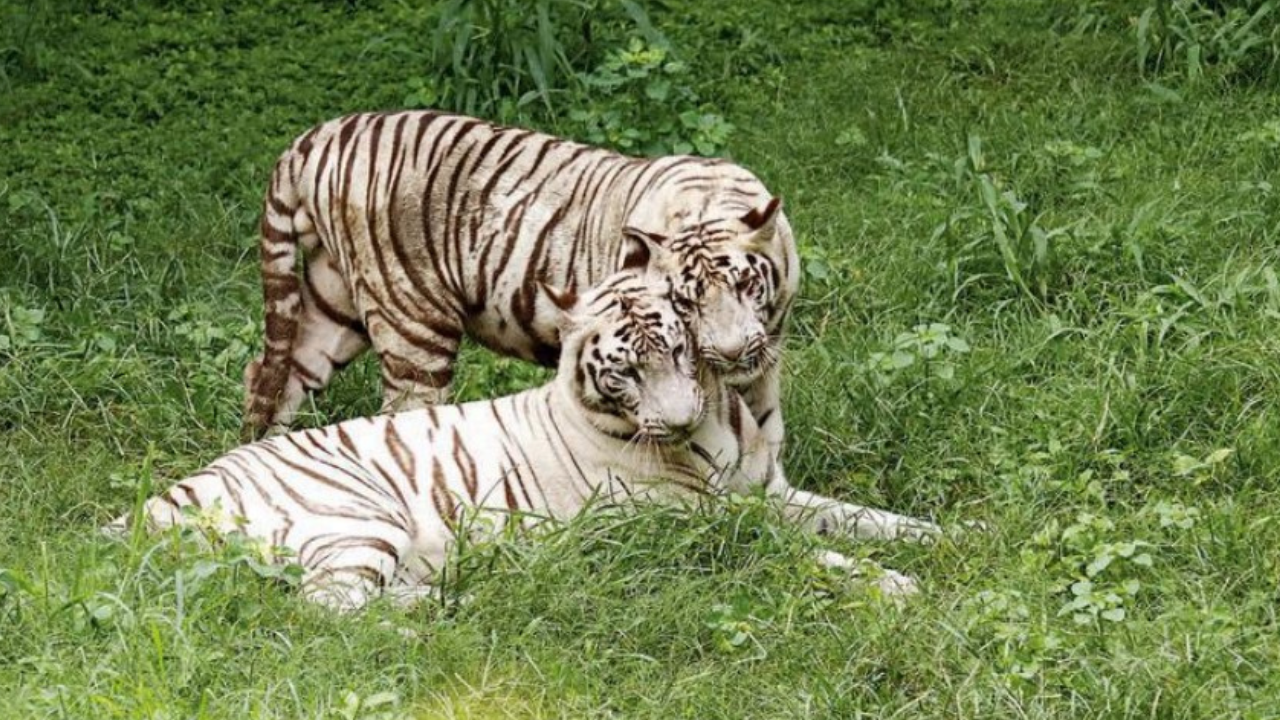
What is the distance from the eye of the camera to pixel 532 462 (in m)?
6.21

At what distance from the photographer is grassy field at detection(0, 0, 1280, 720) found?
520 cm

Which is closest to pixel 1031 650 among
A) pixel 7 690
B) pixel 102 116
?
pixel 7 690

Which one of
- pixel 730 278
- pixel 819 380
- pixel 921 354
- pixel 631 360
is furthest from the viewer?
pixel 819 380

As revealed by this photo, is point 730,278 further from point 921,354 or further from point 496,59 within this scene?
point 496,59

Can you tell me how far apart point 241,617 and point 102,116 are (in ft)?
15.4

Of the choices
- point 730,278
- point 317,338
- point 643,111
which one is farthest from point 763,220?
point 643,111

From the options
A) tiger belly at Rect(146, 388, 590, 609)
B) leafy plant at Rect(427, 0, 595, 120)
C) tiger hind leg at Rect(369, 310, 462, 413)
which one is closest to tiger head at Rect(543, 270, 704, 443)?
tiger belly at Rect(146, 388, 590, 609)

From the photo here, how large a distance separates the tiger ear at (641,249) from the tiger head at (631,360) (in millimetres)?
65

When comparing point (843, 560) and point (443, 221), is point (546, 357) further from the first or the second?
point (843, 560)

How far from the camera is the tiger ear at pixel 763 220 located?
6.18 m

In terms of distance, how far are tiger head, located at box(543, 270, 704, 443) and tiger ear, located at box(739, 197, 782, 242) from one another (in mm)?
281

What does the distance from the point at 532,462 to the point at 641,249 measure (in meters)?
0.63

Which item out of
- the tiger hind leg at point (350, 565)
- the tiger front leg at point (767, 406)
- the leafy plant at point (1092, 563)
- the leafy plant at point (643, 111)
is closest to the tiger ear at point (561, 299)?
the tiger front leg at point (767, 406)

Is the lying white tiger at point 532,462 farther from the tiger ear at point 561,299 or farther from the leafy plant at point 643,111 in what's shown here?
the leafy plant at point 643,111
